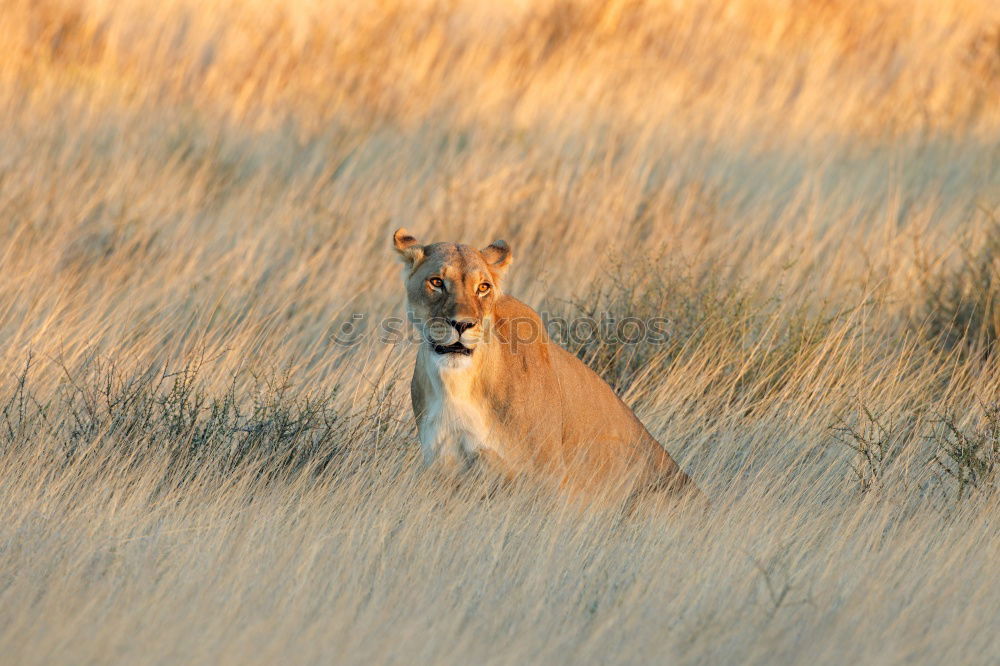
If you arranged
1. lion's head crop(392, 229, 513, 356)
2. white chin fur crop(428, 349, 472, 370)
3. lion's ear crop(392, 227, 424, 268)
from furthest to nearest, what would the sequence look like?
lion's ear crop(392, 227, 424, 268)
white chin fur crop(428, 349, 472, 370)
lion's head crop(392, 229, 513, 356)

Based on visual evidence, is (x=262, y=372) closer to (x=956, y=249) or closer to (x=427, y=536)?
(x=427, y=536)

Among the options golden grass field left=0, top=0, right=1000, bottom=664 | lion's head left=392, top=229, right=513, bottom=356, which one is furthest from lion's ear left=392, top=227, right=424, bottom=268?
golden grass field left=0, top=0, right=1000, bottom=664

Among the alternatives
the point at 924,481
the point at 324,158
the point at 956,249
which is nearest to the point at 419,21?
the point at 324,158

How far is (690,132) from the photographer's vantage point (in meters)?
11.2

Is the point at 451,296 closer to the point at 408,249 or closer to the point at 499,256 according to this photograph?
the point at 408,249

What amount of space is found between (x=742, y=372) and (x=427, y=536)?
2.90 meters

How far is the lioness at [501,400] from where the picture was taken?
5730 millimetres

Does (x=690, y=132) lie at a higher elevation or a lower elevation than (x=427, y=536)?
higher

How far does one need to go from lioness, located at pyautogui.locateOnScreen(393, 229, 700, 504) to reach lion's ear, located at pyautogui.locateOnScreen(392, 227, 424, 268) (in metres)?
0.01

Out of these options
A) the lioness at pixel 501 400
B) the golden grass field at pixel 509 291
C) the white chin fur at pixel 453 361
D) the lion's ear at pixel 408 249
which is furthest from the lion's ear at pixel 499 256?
the golden grass field at pixel 509 291

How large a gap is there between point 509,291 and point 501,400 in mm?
3025

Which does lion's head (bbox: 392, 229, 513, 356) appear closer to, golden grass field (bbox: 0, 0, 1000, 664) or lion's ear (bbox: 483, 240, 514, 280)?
lion's ear (bbox: 483, 240, 514, 280)

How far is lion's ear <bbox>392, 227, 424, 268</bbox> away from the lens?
6.11 metres

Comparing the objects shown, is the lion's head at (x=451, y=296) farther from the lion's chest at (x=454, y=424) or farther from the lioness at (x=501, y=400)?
the lion's chest at (x=454, y=424)
